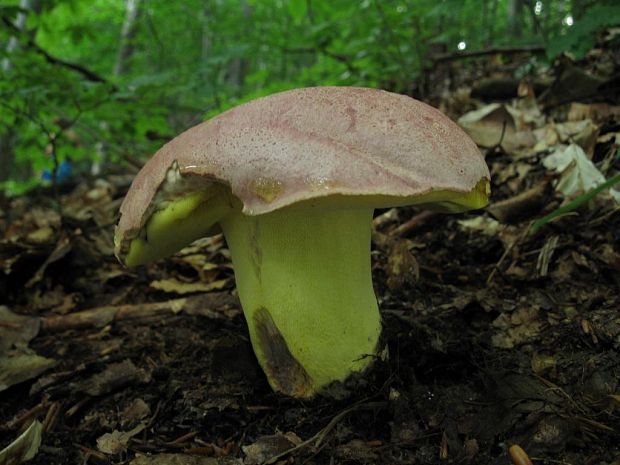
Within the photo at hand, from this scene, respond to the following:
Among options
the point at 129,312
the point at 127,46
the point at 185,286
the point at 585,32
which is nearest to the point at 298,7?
the point at 585,32

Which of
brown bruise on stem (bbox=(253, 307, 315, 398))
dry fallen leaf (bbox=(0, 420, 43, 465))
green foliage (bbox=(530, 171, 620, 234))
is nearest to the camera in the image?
green foliage (bbox=(530, 171, 620, 234))

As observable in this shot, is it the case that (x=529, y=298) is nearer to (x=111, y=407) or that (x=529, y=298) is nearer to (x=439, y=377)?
(x=439, y=377)

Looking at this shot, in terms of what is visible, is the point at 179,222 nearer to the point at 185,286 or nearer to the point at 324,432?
the point at 324,432

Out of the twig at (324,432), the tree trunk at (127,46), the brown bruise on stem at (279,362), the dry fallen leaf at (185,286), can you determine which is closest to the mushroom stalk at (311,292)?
the brown bruise on stem at (279,362)

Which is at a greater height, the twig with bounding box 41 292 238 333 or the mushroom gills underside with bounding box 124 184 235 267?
the mushroom gills underside with bounding box 124 184 235 267

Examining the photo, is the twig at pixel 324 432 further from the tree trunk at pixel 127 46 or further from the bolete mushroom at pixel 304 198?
the tree trunk at pixel 127 46

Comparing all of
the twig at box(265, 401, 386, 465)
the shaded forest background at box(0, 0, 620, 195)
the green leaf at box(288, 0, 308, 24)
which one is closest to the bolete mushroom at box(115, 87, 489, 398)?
the twig at box(265, 401, 386, 465)

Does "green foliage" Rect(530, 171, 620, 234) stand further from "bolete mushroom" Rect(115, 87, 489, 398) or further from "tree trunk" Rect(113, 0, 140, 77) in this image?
"tree trunk" Rect(113, 0, 140, 77)
